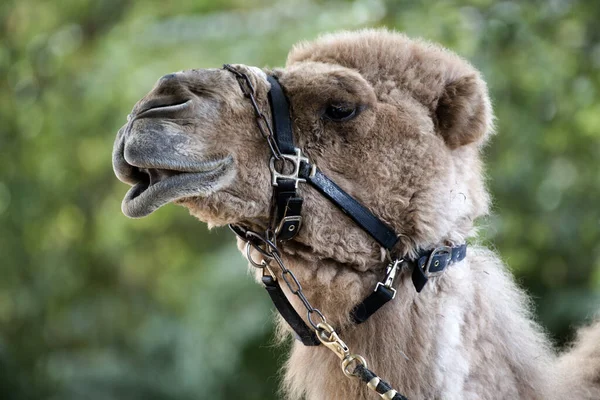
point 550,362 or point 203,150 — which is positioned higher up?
point 203,150

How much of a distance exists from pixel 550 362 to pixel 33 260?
27.0 ft

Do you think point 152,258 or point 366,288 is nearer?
point 366,288

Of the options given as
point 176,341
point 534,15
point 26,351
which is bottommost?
point 26,351

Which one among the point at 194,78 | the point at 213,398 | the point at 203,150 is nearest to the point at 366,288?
the point at 203,150

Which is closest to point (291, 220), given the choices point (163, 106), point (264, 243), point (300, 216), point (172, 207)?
point (300, 216)

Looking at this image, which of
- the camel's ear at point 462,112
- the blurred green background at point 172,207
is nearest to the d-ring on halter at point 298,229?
the camel's ear at point 462,112

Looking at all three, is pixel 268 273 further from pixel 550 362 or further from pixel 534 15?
pixel 534 15

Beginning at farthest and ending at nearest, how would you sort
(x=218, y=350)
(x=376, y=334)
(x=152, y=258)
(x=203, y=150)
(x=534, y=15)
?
(x=152, y=258), (x=218, y=350), (x=534, y=15), (x=376, y=334), (x=203, y=150)

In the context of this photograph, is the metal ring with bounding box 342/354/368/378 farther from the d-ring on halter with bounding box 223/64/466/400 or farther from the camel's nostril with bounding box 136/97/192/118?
the camel's nostril with bounding box 136/97/192/118

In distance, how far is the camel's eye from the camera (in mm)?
2686

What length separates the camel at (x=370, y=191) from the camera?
250cm

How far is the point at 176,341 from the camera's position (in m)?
9.59

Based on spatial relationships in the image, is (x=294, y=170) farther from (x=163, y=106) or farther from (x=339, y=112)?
(x=163, y=106)

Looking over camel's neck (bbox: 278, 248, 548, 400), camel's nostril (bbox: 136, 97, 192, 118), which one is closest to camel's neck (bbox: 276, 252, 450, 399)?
camel's neck (bbox: 278, 248, 548, 400)
